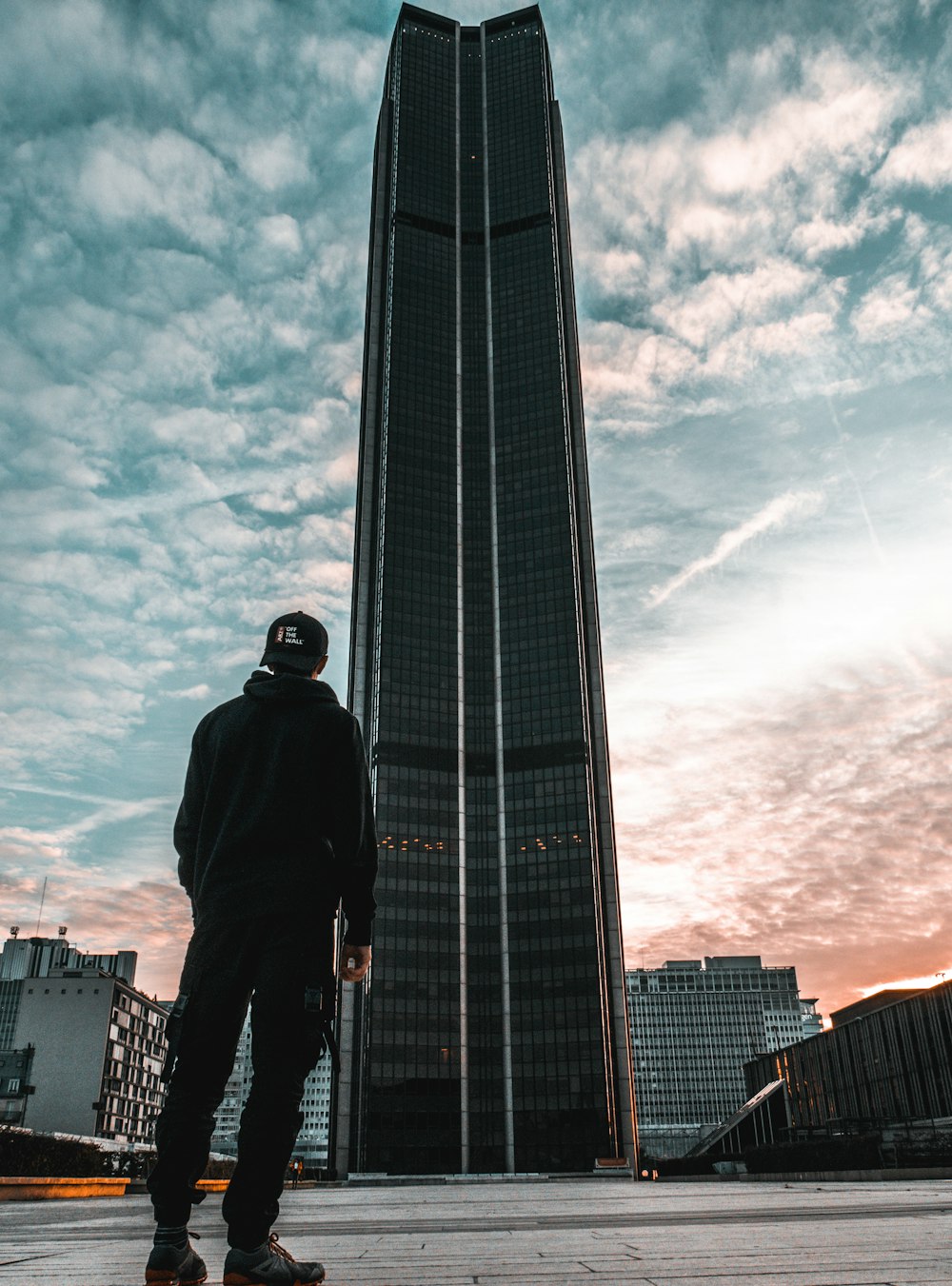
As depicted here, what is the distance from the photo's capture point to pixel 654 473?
134750mm

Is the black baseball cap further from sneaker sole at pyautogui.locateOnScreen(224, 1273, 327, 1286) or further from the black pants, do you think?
sneaker sole at pyautogui.locateOnScreen(224, 1273, 327, 1286)

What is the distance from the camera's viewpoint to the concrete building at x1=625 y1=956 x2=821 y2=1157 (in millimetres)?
162250

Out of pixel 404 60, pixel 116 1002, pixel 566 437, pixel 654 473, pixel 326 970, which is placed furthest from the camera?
pixel 404 60

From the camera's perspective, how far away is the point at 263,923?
3146 millimetres

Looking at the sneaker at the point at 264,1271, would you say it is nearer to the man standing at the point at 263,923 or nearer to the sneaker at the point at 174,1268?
the man standing at the point at 263,923

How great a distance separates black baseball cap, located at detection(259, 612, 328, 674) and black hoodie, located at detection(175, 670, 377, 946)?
0.26 feet

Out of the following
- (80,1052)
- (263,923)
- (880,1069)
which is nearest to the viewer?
(263,923)

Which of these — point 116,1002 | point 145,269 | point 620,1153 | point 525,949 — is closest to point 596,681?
point 525,949

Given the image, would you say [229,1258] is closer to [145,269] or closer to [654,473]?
[145,269]

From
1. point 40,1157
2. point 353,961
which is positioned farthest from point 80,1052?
point 353,961

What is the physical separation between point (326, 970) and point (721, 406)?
4208 inches

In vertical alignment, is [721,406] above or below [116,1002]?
above

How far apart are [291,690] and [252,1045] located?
1.37 meters

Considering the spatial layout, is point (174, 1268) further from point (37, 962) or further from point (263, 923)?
point (37, 962)
